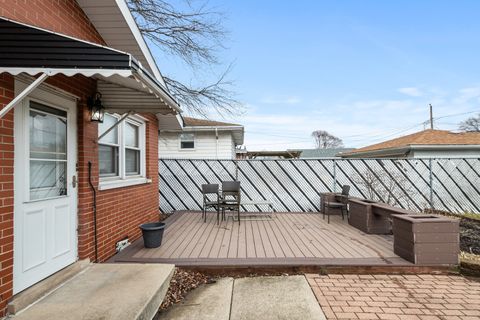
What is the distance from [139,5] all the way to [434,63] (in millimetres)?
11352

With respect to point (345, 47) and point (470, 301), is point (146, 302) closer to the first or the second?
point (470, 301)

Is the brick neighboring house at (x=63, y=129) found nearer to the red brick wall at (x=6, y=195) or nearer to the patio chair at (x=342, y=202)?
the red brick wall at (x=6, y=195)

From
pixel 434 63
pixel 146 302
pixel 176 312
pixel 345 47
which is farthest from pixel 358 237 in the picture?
pixel 434 63

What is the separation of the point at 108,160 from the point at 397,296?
4.33 meters

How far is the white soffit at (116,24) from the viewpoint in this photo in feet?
11.6

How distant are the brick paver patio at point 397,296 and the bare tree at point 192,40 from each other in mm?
7383

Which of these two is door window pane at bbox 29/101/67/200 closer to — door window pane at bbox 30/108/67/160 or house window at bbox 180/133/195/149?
door window pane at bbox 30/108/67/160

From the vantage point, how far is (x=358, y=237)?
17.1 feet

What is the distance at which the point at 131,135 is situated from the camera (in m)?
5.68

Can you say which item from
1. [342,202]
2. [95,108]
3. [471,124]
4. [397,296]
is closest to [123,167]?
[95,108]

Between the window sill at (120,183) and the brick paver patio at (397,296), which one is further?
the window sill at (120,183)

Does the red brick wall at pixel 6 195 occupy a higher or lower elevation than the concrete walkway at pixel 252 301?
higher

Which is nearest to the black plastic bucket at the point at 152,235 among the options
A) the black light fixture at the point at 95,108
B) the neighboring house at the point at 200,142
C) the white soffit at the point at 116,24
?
the black light fixture at the point at 95,108

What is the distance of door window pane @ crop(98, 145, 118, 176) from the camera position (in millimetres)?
4316
